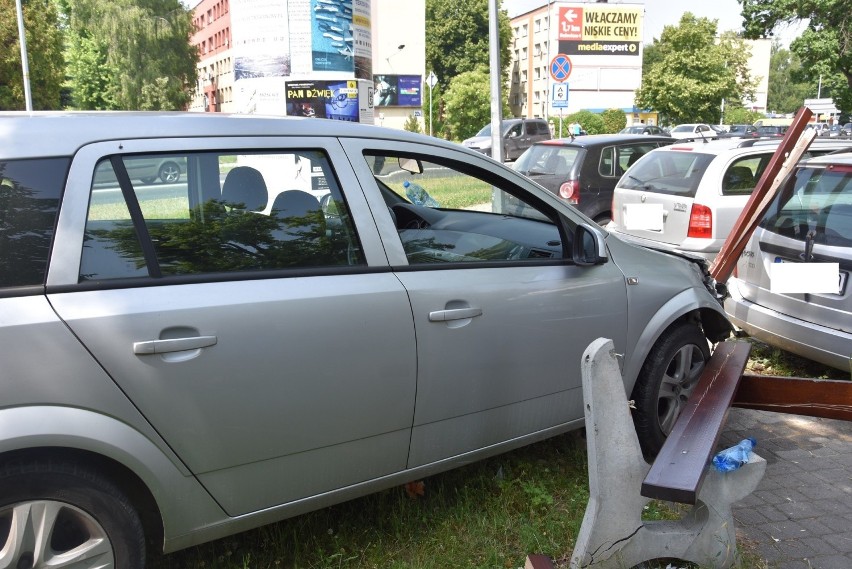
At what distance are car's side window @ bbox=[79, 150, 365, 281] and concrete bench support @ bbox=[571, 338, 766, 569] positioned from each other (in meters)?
1.05

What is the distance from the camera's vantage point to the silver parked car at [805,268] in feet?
15.2

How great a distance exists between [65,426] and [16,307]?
37cm

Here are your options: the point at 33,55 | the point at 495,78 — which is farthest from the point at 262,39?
the point at 33,55

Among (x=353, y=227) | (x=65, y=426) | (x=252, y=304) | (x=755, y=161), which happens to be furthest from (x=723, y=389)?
(x=755, y=161)

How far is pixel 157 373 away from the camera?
238 cm

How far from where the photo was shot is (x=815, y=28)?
83.8 ft

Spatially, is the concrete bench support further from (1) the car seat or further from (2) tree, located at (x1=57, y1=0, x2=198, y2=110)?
(2) tree, located at (x1=57, y1=0, x2=198, y2=110)

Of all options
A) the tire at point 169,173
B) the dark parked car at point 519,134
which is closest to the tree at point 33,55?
the dark parked car at point 519,134

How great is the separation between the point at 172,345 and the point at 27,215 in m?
0.59

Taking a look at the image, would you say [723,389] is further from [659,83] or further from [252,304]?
[659,83]

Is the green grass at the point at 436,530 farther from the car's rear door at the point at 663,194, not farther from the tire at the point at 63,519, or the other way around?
the car's rear door at the point at 663,194

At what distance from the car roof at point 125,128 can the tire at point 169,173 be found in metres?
0.10

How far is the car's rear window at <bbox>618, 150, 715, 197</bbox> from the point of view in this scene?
7887 millimetres

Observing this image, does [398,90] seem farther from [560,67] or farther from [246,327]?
[246,327]
